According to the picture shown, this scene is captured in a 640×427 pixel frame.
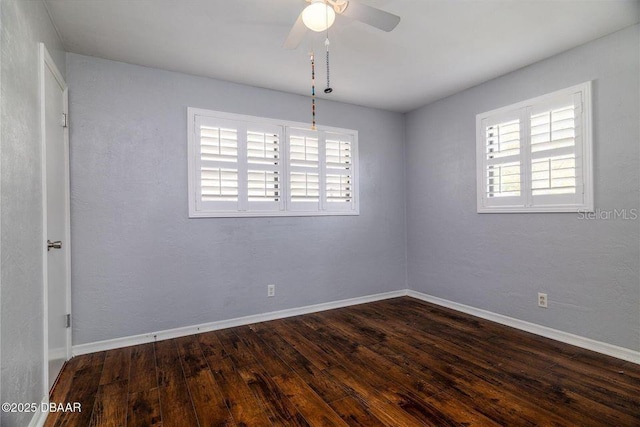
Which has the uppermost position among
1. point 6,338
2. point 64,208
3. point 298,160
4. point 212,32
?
point 212,32

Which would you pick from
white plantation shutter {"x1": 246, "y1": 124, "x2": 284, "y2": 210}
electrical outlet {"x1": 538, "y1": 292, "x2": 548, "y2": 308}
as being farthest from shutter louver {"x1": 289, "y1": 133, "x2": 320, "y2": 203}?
electrical outlet {"x1": 538, "y1": 292, "x2": 548, "y2": 308}

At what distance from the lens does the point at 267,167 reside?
3.41 metres

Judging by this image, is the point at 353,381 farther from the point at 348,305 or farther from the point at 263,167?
the point at 263,167

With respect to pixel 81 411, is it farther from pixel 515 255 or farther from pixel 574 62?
pixel 574 62

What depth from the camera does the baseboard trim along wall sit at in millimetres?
2514

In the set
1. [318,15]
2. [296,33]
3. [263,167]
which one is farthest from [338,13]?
[263,167]

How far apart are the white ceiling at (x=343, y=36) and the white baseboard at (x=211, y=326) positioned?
251 centimetres

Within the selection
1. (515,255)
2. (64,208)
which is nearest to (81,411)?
(64,208)

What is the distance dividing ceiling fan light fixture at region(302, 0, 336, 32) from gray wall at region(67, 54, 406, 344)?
1.76 meters

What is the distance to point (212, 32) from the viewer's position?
234 centimetres

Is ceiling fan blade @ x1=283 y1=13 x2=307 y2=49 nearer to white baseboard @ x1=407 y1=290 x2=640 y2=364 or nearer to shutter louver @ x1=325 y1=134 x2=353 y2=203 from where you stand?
shutter louver @ x1=325 y1=134 x2=353 y2=203

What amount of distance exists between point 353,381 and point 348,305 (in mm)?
1778

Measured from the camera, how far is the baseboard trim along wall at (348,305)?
8.25 feet

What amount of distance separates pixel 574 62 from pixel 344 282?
125 inches
